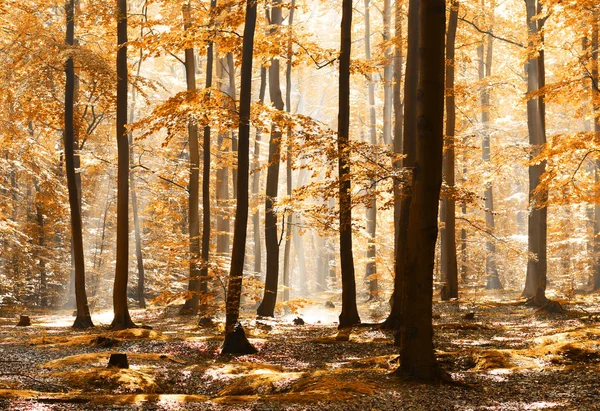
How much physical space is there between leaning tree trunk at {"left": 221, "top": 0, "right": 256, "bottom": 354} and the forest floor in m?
0.45

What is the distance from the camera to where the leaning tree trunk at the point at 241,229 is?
1155 centimetres

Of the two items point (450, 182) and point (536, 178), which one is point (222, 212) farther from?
point (536, 178)

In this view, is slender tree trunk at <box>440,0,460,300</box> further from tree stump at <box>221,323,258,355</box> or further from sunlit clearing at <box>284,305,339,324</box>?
tree stump at <box>221,323,258,355</box>

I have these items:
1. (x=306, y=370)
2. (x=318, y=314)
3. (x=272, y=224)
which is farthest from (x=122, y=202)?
(x=318, y=314)

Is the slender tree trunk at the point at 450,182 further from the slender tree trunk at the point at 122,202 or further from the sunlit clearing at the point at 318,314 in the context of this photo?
the slender tree trunk at the point at 122,202

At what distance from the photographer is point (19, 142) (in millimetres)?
19422

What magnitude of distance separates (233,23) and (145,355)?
22.6ft

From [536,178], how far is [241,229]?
38.5 feet

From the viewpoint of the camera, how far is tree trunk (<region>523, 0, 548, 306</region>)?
17.0 metres

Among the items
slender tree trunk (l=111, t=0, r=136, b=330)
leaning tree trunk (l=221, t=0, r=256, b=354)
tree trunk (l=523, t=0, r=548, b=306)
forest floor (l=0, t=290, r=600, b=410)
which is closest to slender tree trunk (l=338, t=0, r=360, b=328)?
forest floor (l=0, t=290, r=600, b=410)

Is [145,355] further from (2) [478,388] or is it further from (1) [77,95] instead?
(1) [77,95]

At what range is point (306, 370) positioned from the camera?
968 cm

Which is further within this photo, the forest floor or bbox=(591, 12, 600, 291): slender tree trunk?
bbox=(591, 12, 600, 291): slender tree trunk

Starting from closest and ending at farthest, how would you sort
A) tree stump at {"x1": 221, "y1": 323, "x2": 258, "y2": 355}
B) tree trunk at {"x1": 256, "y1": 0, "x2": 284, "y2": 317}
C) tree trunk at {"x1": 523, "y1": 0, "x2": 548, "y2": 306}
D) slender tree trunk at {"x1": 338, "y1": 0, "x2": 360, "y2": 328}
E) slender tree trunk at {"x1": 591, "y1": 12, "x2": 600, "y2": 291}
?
tree stump at {"x1": 221, "y1": 323, "x2": 258, "y2": 355}
slender tree trunk at {"x1": 338, "y1": 0, "x2": 360, "y2": 328}
slender tree trunk at {"x1": 591, "y1": 12, "x2": 600, "y2": 291}
tree trunk at {"x1": 523, "y1": 0, "x2": 548, "y2": 306}
tree trunk at {"x1": 256, "y1": 0, "x2": 284, "y2": 317}
